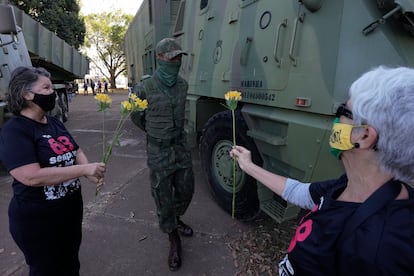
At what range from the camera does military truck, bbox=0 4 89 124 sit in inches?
189

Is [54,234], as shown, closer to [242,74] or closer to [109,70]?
[242,74]

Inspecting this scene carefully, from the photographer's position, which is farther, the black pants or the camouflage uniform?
the camouflage uniform

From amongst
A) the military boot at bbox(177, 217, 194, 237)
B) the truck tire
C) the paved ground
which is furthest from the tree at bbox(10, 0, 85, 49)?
the military boot at bbox(177, 217, 194, 237)

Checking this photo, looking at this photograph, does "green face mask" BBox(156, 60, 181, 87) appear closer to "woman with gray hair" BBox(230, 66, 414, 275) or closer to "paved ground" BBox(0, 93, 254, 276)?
"paved ground" BBox(0, 93, 254, 276)

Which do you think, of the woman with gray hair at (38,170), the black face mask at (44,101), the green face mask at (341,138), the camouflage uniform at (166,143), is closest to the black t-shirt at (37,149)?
the woman with gray hair at (38,170)

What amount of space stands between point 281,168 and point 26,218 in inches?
72.3

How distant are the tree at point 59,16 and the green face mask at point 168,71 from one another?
1720cm

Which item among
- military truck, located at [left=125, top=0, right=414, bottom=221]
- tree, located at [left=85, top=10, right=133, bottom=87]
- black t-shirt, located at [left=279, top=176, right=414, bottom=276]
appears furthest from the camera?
tree, located at [left=85, top=10, right=133, bottom=87]


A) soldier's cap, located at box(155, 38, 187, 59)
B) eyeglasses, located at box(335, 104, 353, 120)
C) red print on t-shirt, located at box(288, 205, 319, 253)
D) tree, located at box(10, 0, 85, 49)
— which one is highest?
tree, located at box(10, 0, 85, 49)

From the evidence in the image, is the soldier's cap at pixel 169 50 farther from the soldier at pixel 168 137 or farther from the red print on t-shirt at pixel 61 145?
the red print on t-shirt at pixel 61 145

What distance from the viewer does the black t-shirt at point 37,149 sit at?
1680 millimetres

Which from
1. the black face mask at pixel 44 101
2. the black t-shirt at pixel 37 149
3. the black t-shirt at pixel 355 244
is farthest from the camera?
the black face mask at pixel 44 101

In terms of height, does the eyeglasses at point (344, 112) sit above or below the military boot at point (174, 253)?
above

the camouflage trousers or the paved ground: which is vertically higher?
the camouflage trousers
